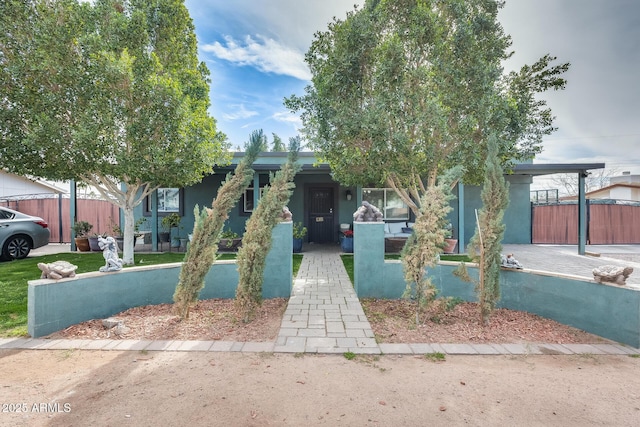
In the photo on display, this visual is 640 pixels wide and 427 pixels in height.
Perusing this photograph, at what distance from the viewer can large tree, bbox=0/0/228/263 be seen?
533 cm

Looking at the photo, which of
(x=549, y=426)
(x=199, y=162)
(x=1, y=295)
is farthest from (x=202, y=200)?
(x=549, y=426)

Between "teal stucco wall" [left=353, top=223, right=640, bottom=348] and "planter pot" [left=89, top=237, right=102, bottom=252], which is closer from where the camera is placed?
"teal stucco wall" [left=353, top=223, right=640, bottom=348]

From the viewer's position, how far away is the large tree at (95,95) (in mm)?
5332

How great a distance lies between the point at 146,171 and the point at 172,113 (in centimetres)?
129

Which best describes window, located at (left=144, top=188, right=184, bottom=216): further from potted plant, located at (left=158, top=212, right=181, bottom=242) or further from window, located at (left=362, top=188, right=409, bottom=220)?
window, located at (left=362, top=188, right=409, bottom=220)

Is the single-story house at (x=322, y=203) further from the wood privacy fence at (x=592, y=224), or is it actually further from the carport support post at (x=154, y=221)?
the carport support post at (x=154, y=221)

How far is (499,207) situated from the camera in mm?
3414

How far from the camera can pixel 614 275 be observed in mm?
3154

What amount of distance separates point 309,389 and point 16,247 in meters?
9.58

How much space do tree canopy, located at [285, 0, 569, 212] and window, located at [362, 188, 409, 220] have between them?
15.1ft

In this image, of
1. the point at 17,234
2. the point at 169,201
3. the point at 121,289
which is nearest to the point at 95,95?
the point at 121,289

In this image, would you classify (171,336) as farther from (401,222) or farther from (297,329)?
(401,222)

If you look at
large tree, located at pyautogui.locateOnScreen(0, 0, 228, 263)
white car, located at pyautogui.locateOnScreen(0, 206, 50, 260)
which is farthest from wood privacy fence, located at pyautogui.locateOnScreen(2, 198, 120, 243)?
large tree, located at pyautogui.locateOnScreen(0, 0, 228, 263)

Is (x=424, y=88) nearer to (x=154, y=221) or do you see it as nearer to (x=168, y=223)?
(x=168, y=223)
